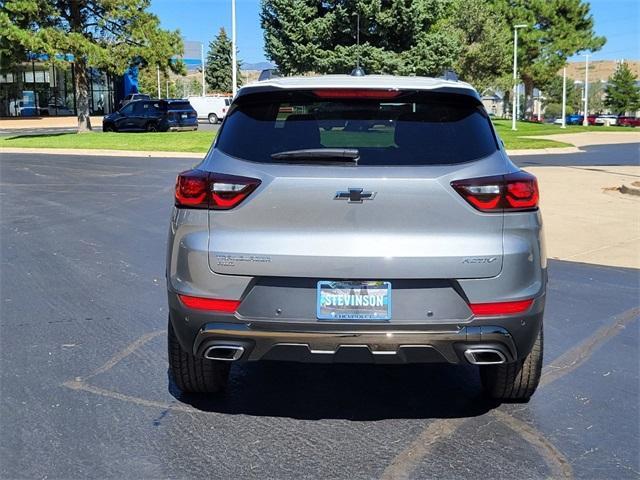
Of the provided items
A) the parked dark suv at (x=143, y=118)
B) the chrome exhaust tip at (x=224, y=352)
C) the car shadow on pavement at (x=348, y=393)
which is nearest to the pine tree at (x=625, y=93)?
the parked dark suv at (x=143, y=118)

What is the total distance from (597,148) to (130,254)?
27977mm

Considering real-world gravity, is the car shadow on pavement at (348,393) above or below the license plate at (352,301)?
below

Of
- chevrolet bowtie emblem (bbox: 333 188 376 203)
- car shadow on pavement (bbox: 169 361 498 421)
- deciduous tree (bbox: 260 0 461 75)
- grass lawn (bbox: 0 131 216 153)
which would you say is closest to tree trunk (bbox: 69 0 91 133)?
grass lawn (bbox: 0 131 216 153)

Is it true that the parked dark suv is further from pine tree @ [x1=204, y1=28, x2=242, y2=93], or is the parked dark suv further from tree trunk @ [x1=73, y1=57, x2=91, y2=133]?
pine tree @ [x1=204, y1=28, x2=242, y2=93]

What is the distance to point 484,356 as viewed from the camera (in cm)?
371

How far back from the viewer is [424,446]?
12.6ft

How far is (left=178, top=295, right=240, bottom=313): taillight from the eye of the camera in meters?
3.69

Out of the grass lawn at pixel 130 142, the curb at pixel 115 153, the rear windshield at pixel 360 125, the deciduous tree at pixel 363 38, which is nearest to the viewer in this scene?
the rear windshield at pixel 360 125

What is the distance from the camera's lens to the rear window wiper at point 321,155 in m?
3.70

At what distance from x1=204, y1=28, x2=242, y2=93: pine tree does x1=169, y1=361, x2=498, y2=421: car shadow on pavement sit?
89.5 meters

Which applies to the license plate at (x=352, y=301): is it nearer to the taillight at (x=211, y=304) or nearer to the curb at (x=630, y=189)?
the taillight at (x=211, y=304)

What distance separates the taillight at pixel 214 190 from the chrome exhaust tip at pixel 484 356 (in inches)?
51.3

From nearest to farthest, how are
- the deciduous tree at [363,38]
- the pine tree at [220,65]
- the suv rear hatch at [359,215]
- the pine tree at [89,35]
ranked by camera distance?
the suv rear hatch at [359,215] < the pine tree at [89,35] < the deciduous tree at [363,38] < the pine tree at [220,65]

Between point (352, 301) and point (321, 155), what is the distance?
2.37ft
